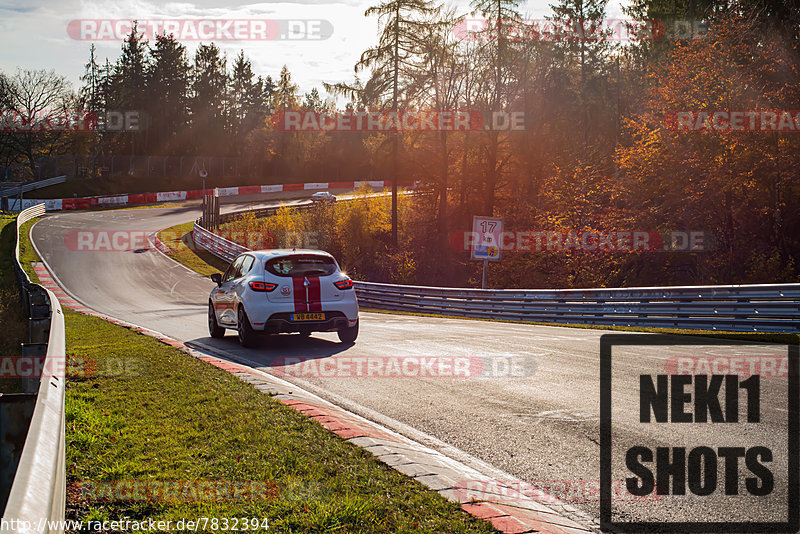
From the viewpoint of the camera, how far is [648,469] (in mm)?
5035

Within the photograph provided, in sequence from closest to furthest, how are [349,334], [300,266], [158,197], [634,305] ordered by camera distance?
1. [300,266]
2. [349,334]
3. [634,305]
4. [158,197]

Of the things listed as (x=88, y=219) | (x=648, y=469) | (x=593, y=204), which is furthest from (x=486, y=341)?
(x=88, y=219)

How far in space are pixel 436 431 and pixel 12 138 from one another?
8493cm

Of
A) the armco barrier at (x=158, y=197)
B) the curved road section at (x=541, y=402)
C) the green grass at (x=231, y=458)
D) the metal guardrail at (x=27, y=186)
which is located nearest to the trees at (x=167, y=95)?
the armco barrier at (x=158, y=197)

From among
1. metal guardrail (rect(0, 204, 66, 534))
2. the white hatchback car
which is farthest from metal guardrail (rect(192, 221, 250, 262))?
metal guardrail (rect(0, 204, 66, 534))

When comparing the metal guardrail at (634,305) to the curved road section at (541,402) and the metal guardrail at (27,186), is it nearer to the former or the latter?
the curved road section at (541,402)

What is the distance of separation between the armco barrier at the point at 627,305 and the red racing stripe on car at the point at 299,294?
29.5 feet

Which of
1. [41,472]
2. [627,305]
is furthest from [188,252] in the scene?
[41,472]

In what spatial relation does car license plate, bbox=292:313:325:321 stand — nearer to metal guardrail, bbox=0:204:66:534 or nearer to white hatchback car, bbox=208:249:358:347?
white hatchback car, bbox=208:249:358:347

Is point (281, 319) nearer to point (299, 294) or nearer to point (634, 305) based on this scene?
point (299, 294)

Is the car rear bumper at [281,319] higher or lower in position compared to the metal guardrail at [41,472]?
lower

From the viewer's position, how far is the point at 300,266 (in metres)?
12.5

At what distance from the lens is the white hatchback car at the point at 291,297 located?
12062 mm

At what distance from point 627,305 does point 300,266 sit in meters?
9.69
